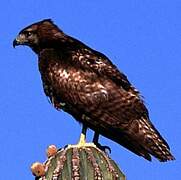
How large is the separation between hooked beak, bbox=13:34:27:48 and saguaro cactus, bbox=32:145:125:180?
4760 mm

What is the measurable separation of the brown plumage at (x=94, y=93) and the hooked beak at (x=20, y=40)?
0.49 meters

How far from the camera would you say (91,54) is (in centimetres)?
1241

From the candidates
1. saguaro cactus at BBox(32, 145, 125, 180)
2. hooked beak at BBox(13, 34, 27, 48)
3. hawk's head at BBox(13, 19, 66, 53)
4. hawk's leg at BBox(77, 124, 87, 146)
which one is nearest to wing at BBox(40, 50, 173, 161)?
hawk's leg at BBox(77, 124, 87, 146)

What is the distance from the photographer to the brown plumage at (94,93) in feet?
37.8

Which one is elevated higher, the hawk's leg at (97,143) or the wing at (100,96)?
the wing at (100,96)

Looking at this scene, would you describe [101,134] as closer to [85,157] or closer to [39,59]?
[39,59]

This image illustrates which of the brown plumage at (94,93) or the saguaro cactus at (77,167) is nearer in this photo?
the saguaro cactus at (77,167)

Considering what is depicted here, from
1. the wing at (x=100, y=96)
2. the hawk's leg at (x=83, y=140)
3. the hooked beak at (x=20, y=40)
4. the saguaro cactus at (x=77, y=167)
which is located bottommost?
the saguaro cactus at (x=77, y=167)

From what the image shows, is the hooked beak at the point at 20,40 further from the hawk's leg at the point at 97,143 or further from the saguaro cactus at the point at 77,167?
the saguaro cactus at the point at 77,167

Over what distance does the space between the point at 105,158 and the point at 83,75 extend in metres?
3.80

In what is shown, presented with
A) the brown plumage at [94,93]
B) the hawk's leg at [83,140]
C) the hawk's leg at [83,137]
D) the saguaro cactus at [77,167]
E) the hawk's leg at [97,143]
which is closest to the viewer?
the saguaro cactus at [77,167]

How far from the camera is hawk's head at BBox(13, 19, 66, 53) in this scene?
13141 mm

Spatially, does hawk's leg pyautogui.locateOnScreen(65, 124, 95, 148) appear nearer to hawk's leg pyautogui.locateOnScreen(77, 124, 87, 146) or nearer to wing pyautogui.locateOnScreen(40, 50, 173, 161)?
hawk's leg pyautogui.locateOnScreen(77, 124, 87, 146)

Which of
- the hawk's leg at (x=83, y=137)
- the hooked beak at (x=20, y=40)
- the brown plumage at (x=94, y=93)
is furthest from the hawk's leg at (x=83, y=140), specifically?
the hooked beak at (x=20, y=40)
